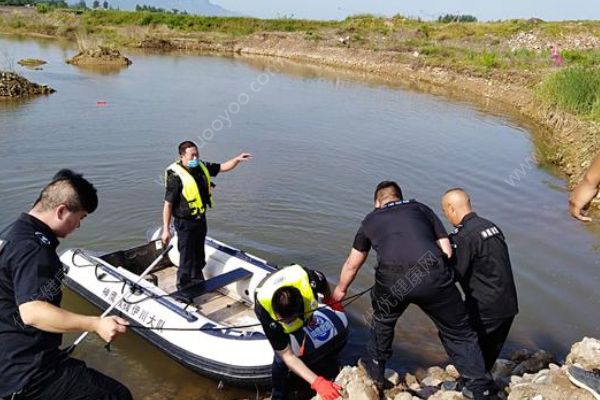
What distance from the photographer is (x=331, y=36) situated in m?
42.0

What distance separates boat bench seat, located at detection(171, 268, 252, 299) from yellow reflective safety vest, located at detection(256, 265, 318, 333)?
6.87 feet

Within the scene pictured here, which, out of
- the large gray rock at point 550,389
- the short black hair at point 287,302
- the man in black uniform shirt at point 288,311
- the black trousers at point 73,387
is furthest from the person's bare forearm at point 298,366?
the large gray rock at point 550,389

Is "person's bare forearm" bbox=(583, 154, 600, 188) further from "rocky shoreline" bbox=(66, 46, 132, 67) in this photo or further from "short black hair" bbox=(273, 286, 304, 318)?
"rocky shoreline" bbox=(66, 46, 132, 67)

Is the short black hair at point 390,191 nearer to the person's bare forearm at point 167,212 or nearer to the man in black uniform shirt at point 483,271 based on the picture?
the man in black uniform shirt at point 483,271

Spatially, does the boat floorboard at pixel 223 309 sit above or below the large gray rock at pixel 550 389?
below

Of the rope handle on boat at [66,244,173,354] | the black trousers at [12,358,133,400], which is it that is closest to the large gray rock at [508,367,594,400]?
the black trousers at [12,358,133,400]

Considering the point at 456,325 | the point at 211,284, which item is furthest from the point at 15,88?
the point at 456,325

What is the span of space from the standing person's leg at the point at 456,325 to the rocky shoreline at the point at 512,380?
22 centimetres

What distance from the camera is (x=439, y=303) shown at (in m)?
3.73

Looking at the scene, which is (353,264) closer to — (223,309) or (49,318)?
(49,318)

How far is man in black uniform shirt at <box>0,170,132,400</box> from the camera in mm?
2646

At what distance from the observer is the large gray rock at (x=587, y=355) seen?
4.25m

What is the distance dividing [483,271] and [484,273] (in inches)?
0.7

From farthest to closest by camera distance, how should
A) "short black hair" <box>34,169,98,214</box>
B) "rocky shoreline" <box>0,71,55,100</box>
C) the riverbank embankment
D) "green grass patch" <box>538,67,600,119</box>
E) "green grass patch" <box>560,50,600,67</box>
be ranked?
"green grass patch" <box>560,50,600,67</box> < "rocky shoreline" <box>0,71,55,100</box> < the riverbank embankment < "green grass patch" <box>538,67,600,119</box> < "short black hair" <box>34,169,98,214</box>
